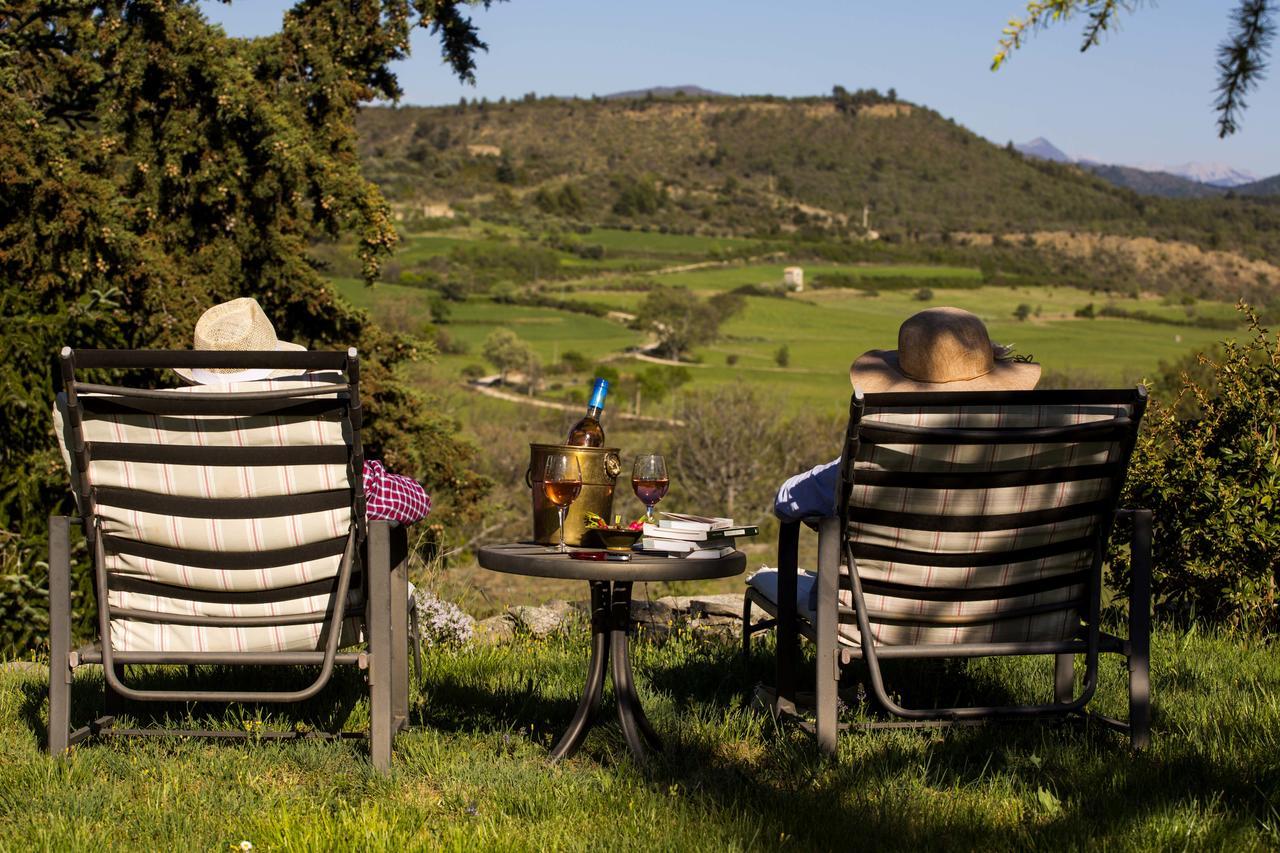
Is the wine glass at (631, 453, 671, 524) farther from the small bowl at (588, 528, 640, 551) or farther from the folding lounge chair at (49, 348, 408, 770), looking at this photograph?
the folding lounge chair at (49, 348, 408, 770)

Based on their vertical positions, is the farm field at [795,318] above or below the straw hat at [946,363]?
below

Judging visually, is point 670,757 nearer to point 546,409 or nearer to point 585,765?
point 585,765

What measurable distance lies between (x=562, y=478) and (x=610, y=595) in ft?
1.39

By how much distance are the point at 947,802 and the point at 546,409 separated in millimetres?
28189

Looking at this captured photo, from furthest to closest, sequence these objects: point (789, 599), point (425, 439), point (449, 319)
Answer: point (449, 319)
point (425, 439)
point (789, 599)

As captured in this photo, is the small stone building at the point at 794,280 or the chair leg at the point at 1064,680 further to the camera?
the small stone building at the point at 794,280

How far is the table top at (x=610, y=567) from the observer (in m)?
3.27

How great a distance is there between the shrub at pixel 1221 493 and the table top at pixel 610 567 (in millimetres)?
2826

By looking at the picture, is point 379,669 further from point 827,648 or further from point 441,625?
point 441,625

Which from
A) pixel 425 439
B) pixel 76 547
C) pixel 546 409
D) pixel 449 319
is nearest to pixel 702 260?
pixel 449 319

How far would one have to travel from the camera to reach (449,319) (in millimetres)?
45906

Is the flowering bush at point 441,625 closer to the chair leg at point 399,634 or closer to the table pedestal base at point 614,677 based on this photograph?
the chair leg at point 399,634

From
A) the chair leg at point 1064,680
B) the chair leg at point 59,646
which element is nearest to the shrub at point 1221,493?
the chair leg at point 1064,680

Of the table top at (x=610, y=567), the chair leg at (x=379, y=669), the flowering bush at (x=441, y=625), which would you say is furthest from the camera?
the flowering bush at (x=441, y=625)
